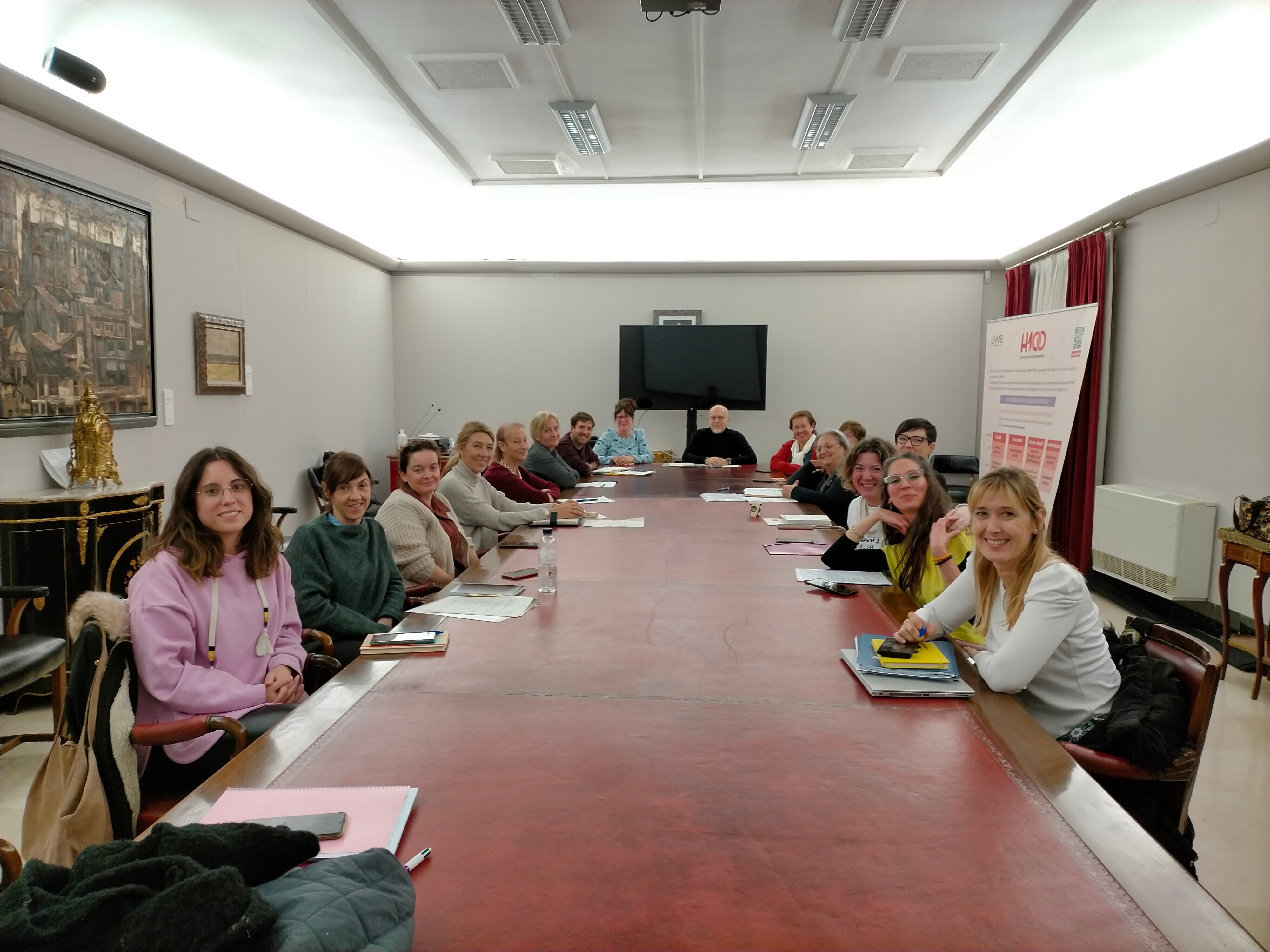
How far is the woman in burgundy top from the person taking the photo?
4.97 metres

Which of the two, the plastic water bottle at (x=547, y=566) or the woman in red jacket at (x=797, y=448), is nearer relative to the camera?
the plastic water bottle at (x=547, y=566)

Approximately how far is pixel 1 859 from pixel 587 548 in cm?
212

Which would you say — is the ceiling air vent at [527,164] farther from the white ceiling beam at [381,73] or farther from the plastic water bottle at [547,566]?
the plastic water bottle at [547,566]

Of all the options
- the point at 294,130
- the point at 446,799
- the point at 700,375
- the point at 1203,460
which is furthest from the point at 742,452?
the point at 446,799

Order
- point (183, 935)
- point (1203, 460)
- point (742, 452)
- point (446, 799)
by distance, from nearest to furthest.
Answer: point (183, 935), point (446, 799), point (1203, 460), point (742, 452)

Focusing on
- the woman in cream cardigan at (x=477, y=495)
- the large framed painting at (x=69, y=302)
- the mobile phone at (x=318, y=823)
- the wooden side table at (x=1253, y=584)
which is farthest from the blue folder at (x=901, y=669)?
the large framed painting at (x=69, y=302)

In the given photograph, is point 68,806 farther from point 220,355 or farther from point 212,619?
point 220,355

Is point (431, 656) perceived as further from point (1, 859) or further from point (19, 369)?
point (19, 369)

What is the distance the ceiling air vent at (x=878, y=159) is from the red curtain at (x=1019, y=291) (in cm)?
192

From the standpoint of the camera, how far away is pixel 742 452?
810cm

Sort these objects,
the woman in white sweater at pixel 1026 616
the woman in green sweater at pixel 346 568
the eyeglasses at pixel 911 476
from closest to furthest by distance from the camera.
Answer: the woman in white sweater at pixel 1026 616 → the woman in green sweater at pixel 346 568 → the eyeglasses at pixel 911 476

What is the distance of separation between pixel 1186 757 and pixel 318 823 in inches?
67.2

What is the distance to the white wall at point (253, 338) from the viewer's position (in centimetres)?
427

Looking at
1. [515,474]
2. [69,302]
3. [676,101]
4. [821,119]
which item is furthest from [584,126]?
[69,302]
